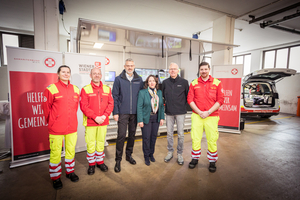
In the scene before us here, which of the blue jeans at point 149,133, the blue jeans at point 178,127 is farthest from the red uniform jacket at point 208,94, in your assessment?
the blue jeans at point 149,133

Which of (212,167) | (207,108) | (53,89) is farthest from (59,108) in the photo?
(212,167)

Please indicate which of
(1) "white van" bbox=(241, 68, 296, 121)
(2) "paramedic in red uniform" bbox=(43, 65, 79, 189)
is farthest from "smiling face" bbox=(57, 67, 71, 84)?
(1) "white van" bbox=(241, 68, 296, 121)

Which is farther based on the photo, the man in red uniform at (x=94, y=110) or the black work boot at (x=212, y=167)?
the black work boot at (x=212, y=167)

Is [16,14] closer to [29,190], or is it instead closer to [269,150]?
[29,190]

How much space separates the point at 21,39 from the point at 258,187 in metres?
9.10

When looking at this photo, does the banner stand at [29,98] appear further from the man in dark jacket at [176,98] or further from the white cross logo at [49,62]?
the man in dark jacket at [176,98]

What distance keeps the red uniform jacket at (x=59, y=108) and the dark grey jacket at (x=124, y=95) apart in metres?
0.60

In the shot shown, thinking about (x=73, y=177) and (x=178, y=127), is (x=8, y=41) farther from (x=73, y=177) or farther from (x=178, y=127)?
(x=178, y=127)

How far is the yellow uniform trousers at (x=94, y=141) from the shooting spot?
221cm

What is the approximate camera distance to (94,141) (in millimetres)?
2246

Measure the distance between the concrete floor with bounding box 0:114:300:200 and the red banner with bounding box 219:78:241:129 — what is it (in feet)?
4.77

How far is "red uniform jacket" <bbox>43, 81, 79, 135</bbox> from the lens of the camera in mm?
1923

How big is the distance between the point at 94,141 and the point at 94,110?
→ 0.46 m

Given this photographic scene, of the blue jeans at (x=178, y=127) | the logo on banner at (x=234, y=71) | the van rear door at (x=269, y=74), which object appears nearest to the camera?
the blue jeans at (x=178, y=127)
